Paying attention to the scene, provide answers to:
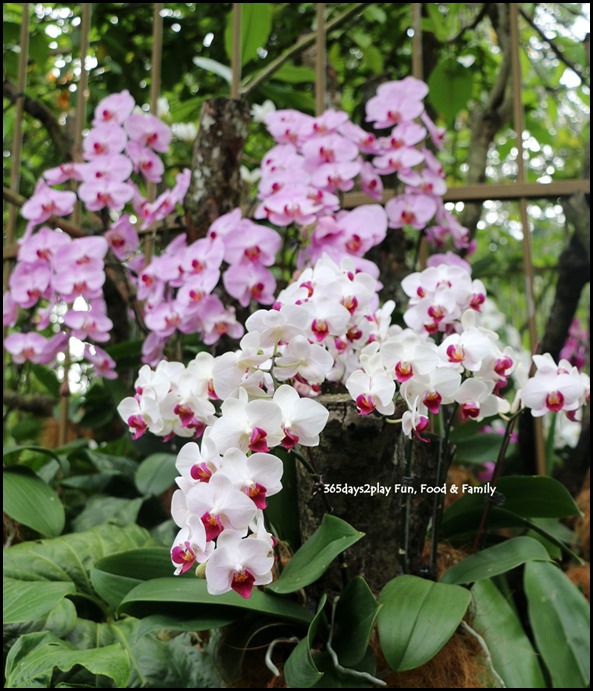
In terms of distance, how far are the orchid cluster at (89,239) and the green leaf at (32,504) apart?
0.90 feet

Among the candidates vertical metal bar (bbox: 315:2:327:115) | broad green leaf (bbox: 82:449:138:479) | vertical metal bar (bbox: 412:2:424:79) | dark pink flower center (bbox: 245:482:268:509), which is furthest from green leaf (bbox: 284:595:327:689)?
vertical metal bar (bbox: 412:2:424:79)

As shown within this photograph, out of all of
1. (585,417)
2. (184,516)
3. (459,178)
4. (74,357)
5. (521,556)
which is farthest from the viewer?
(459,178)

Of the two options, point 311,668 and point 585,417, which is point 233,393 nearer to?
point 311,668

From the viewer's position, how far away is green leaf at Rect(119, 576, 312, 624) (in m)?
0.81

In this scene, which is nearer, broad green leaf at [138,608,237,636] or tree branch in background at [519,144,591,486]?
broad green leaf at [138,608,237,636]

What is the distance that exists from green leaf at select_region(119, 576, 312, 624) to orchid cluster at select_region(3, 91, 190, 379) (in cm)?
59

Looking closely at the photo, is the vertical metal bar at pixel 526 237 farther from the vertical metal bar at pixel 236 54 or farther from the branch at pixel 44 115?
the branch at pixel 44 115

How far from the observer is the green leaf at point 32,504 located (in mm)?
1127

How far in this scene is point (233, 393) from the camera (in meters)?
0.76

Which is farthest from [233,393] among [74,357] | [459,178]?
[459,178]

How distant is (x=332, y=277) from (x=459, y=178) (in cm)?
215

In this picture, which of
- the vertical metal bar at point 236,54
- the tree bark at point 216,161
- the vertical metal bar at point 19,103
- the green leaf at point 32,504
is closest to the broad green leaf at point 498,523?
the green leaf at point 32,504

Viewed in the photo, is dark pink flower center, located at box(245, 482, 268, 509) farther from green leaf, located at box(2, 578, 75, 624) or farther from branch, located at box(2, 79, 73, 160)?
branch, located at box(2, 79, 73, 160)

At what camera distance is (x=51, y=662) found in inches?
29.0
